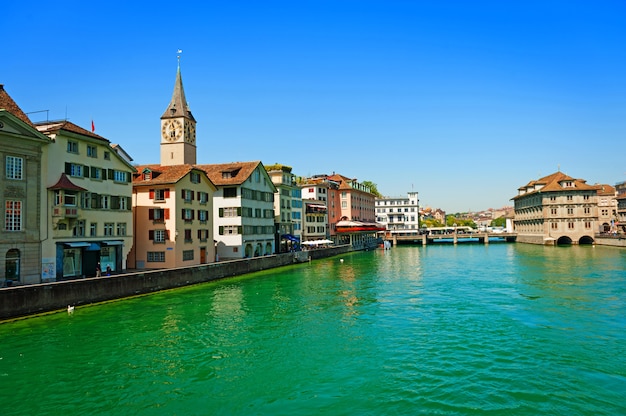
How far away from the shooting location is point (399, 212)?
15875 centimetres

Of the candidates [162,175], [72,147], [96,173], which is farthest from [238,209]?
[72,147]

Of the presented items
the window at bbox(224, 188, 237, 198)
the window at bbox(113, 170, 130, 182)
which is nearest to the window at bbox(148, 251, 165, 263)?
the window at bbox(113, 170, 130, 182)

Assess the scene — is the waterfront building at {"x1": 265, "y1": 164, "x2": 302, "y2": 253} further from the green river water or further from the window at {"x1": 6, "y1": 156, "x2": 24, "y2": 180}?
the window at {"x1": 6, "y1": 156, "x2": 24, "y2": 180}

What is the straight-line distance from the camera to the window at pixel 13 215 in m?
29.7

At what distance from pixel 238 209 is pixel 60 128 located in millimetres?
25518

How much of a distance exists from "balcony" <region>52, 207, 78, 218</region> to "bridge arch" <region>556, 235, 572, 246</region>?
105231mm

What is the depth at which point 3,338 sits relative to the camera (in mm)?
22594

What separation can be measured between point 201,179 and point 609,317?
4013cm

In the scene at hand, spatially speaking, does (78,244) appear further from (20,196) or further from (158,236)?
(158,236)

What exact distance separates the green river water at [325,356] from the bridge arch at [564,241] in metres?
79.8

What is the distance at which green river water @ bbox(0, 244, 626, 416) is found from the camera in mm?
14828

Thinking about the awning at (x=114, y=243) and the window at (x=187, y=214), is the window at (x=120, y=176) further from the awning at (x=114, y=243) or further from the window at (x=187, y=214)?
the window at (x=187, y=214)

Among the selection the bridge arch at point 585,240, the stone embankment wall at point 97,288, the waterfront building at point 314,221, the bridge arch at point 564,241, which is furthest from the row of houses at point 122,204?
the bridge arch at point 585,240

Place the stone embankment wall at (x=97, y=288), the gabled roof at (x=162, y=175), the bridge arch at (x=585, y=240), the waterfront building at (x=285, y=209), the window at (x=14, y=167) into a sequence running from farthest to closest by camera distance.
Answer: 1. the bridge arch at (x=585, y=240)
2. the waterfront building at (x=285, y=209)
3. the gabled roof at (x=162, y=175)
4. the window at (x=14, y=167)
5. the stone embankment wall at (x=97, y=288)
